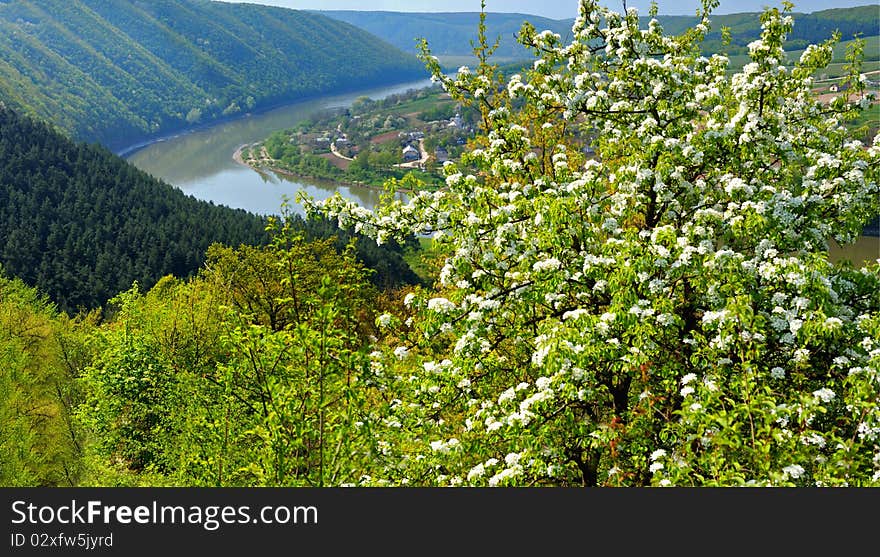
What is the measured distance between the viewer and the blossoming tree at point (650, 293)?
841cm

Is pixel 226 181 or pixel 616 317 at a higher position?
pixel 616 317

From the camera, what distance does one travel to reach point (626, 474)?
29.8 feet

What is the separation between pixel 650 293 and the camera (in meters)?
9.40

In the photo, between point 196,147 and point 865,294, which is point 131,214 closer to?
point 196,147

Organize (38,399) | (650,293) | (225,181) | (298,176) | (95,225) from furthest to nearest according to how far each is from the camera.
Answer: (298,176) < (225,181) < (95,225) < (38,399) < (650,293)

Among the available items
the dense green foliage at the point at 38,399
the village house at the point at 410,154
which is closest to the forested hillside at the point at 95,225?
the dense green foliage at the point at 38,399

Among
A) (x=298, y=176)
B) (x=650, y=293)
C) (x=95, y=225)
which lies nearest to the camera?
(x=650, y=293)

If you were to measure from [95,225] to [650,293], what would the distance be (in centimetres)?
10844

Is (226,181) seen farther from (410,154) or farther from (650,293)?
(650,293)

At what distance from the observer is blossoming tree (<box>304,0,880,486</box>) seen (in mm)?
8414

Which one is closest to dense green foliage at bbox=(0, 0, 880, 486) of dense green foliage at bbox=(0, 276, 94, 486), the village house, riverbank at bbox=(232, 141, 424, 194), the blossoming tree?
the blossoming tree

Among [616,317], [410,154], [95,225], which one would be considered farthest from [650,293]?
[410,154]

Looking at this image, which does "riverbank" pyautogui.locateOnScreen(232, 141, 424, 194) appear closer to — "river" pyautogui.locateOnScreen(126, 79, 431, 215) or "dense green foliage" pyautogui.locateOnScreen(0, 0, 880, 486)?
"river" pyautogui.locateOnScreen(126, 79, 431, 215)

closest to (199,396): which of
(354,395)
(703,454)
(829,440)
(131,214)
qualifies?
(354,395)
